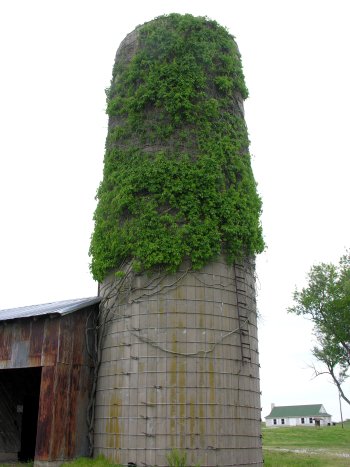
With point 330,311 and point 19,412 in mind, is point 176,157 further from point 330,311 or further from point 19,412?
point 330,311

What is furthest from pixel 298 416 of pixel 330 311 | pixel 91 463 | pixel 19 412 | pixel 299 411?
pixel 91 463

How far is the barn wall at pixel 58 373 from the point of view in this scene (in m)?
14.5

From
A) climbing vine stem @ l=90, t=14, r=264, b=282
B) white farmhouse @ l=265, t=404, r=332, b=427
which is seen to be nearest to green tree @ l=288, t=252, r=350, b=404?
climbing vine stem @ l=90, t=14, r=264, b=282

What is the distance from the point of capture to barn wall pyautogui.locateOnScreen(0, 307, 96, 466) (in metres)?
14.5

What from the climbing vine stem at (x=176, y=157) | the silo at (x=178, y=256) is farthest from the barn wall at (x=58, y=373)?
the climbing vine stem at (x=176, y=157)

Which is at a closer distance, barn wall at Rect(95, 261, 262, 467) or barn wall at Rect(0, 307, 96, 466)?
barn wall at Rect(95, 261, 262, 467)

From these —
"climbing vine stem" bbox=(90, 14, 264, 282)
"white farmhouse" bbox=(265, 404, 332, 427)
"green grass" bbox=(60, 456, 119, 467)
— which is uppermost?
"climbing vine stem" bbox=(90, 14, 264, 282)

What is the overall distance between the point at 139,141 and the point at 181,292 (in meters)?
5.29

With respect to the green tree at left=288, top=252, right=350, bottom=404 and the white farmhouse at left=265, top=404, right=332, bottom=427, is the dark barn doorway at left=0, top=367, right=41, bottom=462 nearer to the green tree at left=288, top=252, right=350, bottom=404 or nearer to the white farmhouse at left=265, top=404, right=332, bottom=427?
the green tree at left=288, top=252, right=350, bottom=404

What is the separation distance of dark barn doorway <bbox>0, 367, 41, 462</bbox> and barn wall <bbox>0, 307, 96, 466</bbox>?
2.86 m

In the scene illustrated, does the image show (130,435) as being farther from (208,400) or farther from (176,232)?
(176,232)

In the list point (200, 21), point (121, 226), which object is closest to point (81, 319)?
point (121, 226)

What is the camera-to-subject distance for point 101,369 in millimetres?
15508

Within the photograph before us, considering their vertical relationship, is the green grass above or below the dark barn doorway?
below
